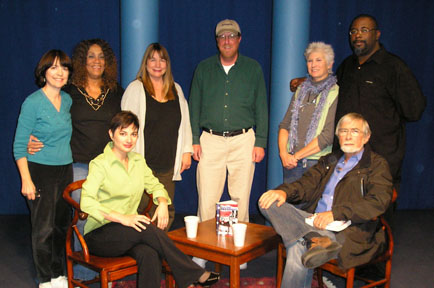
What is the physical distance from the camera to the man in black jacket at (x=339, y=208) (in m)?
2.43

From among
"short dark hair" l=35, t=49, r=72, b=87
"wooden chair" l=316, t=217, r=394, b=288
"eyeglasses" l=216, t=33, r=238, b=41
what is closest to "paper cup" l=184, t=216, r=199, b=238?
"wooden chair" l=316, t=217, r=394, b=288

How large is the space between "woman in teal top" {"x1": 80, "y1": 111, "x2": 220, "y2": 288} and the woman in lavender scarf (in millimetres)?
1114

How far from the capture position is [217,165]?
354 centimetres

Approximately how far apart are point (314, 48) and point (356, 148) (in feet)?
3.05

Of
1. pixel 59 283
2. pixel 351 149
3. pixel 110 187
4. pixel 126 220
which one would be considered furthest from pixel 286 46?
pixel 59 283

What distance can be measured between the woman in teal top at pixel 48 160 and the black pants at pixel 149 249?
24.1 inches

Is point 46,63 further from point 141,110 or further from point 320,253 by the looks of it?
point 320,253

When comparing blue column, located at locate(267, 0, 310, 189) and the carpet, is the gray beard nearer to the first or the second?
the carpet

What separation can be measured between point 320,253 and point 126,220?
3.57 ft

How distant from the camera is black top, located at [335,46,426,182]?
304cm

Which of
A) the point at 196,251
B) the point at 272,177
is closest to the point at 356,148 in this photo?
the point at 196,251

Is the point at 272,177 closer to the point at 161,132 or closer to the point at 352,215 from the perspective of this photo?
the point at 161,132

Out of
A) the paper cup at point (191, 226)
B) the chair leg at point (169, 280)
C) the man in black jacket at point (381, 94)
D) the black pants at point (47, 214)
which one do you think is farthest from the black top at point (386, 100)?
the black pants at point (47, 214)

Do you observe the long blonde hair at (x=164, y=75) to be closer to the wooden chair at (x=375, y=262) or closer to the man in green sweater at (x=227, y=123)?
the man in green sweater at (x=227, y=123)
